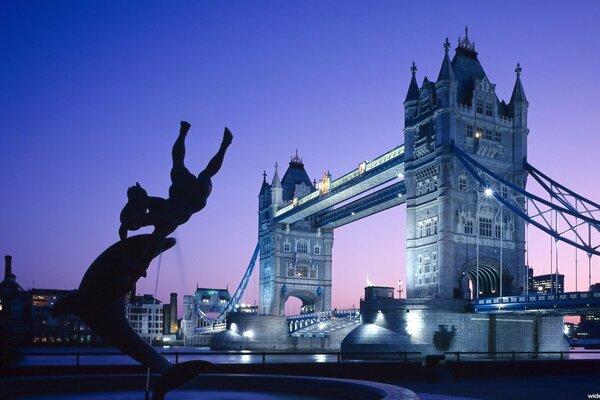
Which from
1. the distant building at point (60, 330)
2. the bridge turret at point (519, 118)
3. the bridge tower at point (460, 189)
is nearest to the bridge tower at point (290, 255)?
the bridge tower at point (460, 189)

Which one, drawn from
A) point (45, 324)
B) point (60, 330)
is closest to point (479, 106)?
point (60, 330)

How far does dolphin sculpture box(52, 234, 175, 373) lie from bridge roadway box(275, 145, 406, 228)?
2207 inches

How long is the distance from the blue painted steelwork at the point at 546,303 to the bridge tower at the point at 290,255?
48761 mm

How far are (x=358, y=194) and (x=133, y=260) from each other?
2738 inches

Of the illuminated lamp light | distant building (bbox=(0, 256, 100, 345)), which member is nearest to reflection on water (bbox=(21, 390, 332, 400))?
the illuminated lamp light

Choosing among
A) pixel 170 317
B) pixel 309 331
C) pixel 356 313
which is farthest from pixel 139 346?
pixel 170 317

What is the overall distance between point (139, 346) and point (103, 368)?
9.72 metres

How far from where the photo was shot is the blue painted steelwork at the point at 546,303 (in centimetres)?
4406

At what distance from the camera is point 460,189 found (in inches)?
2331

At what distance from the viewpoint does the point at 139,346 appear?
512 inches

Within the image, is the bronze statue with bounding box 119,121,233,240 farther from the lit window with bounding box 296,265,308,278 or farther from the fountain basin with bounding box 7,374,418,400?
the lit window with bounding box 296,265,308,278

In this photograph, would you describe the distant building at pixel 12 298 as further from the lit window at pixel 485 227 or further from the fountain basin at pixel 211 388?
the fountain basin at pixel 211 388

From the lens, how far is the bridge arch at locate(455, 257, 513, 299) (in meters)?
58.2

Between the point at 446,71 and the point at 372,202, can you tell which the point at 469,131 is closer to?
the point at 446,71
